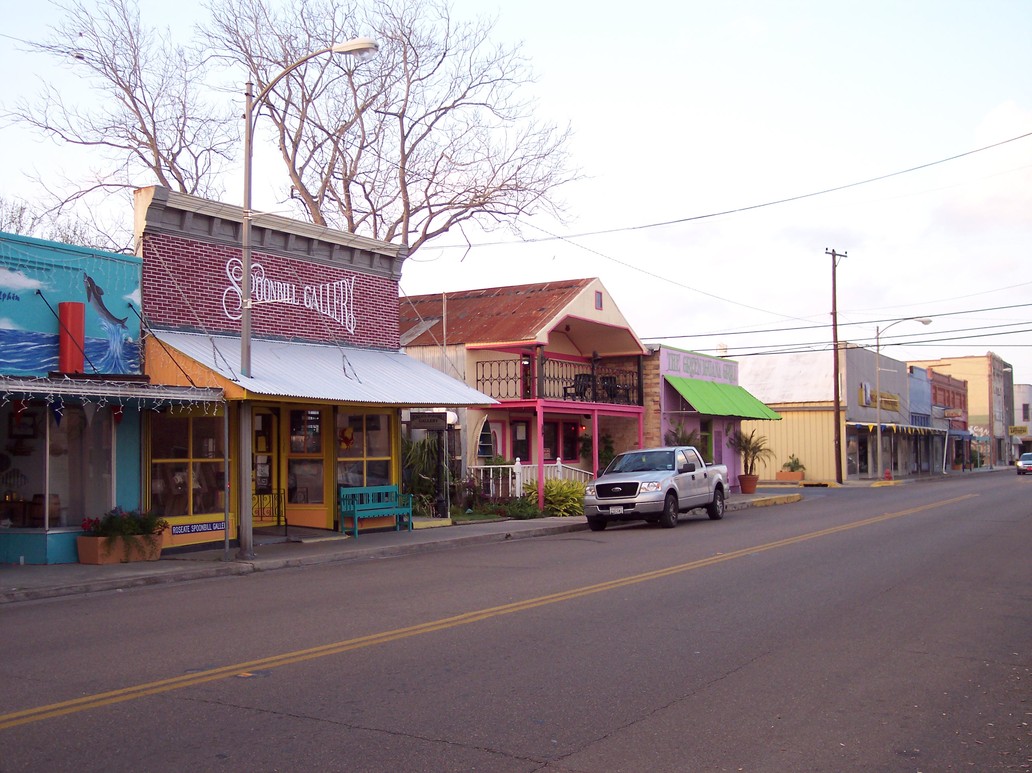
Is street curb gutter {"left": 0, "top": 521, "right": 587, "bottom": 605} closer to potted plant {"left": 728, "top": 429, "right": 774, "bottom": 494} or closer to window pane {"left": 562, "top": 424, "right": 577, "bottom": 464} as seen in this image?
window pane {"left": 562, "top": 424, "right": 577, "bottom": 464}

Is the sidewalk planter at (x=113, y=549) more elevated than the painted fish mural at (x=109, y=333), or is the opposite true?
the painted fish mural at (x=109, y=333)

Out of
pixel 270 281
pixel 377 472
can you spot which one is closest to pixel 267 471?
pixel 377 472

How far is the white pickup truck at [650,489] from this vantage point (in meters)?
20.8

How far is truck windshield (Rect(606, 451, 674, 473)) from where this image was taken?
71.9ft

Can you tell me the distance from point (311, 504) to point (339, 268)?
4.89 m

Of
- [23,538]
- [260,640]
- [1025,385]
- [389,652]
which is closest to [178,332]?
[23,538]

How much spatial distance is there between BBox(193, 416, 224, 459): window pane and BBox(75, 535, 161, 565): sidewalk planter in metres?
2.09

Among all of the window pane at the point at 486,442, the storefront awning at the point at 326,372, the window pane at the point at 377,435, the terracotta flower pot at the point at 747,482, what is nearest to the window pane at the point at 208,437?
the storefront awning at the point at 326,372

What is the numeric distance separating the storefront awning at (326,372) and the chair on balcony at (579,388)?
7.11 meters

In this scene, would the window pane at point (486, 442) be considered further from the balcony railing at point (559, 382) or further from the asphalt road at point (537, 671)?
the asphalt road at point (537, 671)

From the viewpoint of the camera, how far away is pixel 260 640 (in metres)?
8.59

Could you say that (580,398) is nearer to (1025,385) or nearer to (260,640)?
(260,640)

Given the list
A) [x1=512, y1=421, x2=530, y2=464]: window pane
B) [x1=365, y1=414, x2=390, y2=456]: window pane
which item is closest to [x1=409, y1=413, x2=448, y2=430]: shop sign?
[x1=365, y1=414, x2=390, y2=456]: window pane

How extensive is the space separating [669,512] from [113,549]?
11497mm
